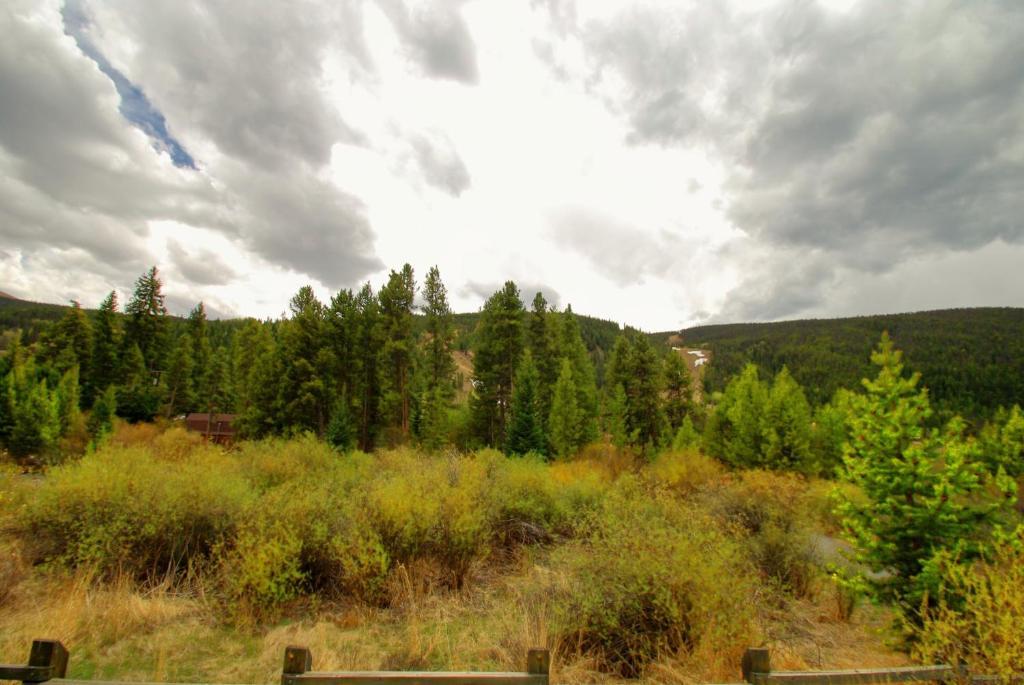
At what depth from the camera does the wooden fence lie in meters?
3.27

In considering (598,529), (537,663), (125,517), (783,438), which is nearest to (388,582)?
(598,529)

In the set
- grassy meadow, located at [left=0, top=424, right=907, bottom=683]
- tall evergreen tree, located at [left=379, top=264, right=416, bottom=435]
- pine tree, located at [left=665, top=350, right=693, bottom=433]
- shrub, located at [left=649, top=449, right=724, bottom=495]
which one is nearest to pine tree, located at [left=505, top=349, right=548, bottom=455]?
shrub, located at [left=649, top=449, right=724, bottom=495]

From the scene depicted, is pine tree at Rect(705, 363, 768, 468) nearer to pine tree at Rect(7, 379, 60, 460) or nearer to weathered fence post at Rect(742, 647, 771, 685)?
weathered fence post at Rect(742, 647, 771, 685)

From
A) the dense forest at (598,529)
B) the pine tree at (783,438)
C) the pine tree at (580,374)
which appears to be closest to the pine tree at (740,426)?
the dense forest at (598,529)

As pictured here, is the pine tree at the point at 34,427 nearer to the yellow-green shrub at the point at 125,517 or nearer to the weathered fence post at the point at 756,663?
the yellow-green shrub at the point at 125,517

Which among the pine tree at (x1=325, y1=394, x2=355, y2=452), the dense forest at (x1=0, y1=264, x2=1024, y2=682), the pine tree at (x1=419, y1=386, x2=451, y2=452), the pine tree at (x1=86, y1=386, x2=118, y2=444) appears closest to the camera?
the dense forest at (x1=0, y1=264, x2=1024, y2=682)

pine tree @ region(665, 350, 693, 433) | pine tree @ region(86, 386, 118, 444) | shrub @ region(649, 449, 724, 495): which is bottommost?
shrub @ region(649, 449, 724, 495)

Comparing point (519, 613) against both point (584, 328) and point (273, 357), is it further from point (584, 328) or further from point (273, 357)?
point (584, 328)

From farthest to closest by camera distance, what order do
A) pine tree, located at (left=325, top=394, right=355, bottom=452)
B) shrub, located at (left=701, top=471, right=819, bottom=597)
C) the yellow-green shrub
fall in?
pine tree, located at (left=325, top=394, right=355, bottom=452) < shrub, located at (left=701, top=471, right=819, bottom=597) < the yellow-green shrub

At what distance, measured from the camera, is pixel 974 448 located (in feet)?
22.7

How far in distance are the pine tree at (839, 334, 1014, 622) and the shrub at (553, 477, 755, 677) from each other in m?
3.00

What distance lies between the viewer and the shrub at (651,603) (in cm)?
548

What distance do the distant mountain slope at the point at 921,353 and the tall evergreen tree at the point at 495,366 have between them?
73.3m

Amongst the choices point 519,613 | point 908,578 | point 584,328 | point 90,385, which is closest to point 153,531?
point 519,613
